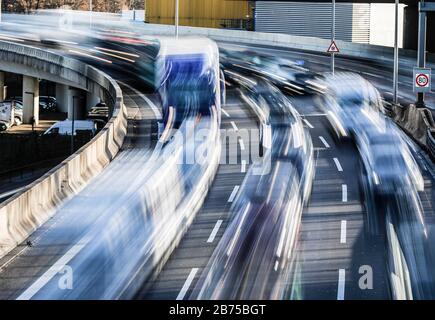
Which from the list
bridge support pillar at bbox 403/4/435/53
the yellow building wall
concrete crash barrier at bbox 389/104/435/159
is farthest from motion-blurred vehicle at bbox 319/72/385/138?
the yellow building wall

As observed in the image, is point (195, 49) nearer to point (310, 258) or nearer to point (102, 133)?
point (102, 133)

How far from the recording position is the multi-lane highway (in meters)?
17.2

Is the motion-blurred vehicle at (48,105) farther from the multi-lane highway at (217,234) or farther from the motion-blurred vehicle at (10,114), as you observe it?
the multi-lane highway at (217,234)

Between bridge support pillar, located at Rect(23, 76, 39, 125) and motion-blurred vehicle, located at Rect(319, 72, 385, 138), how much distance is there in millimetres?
27189

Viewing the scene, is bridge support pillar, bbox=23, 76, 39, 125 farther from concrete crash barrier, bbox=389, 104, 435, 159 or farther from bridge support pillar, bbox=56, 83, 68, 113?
concrete crash barrier, bbox=389, 104, 435, 159

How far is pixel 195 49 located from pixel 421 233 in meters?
26.9

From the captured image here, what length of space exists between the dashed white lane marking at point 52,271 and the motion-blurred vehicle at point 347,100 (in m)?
19.8

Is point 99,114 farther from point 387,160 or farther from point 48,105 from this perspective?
point 387,160

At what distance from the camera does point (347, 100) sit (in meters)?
48.7

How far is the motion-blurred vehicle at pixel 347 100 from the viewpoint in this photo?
41013mm

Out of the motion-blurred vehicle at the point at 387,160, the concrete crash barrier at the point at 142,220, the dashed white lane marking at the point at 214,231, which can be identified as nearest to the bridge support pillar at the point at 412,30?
Answer: the motion-blurred vehicle at the point at 387,160

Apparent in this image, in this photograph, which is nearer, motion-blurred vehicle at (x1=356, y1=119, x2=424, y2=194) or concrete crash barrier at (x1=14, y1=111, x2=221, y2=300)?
concrete crash barrier at (x1=14, y1=111, x2=221, y2=300)

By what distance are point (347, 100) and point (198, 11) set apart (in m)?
55.7

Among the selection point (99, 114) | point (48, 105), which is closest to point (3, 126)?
point (99, 114)
